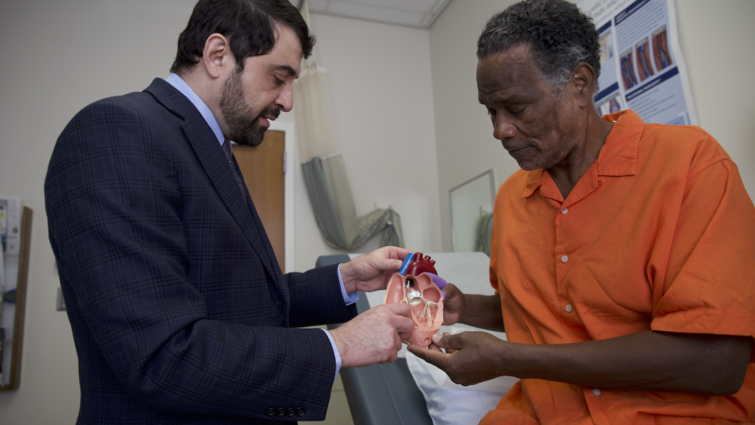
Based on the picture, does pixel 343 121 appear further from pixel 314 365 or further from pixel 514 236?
pixel 314 365

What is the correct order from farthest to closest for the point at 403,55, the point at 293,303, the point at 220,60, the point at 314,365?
the point at 403,55 < the point at 293,303 < the point at 220,60 < the point at 314,365

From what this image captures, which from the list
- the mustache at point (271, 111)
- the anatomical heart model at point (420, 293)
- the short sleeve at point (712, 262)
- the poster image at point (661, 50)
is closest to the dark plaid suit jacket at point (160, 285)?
the mustache at point (271, 111)

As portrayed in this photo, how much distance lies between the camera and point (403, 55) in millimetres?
4613

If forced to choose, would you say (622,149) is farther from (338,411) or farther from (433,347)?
(338,411)

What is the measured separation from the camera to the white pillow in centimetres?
140

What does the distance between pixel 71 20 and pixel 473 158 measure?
357 centimetres

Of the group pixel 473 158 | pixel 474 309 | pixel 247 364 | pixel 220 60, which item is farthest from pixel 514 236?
pixel 473 158

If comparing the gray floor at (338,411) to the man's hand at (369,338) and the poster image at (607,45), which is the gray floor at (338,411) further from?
the poster image at (607,45)

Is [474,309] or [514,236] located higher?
[514,236]

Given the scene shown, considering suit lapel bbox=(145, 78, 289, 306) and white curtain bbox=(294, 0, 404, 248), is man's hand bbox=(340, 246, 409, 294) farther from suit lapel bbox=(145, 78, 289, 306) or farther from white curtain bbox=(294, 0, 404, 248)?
white curtain bbox=(294, 0, 404, 248)

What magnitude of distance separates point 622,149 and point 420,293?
2.27 ft

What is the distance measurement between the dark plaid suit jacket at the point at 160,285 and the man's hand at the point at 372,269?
468 millimetres

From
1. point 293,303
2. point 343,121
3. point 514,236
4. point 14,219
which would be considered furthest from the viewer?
point 343,121

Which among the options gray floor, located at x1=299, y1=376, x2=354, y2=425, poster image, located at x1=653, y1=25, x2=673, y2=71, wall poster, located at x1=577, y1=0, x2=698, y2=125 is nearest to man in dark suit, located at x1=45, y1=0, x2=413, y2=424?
wall poster, located at x1=577, y1=0, x2=698, y2=125
